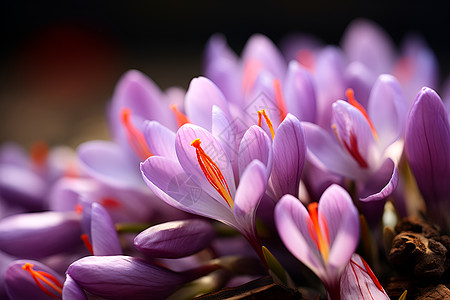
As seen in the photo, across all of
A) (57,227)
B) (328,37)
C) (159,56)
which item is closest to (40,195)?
(57,227)

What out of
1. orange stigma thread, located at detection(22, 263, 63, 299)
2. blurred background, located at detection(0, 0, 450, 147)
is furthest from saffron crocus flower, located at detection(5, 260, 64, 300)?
blurred background, located at detection(0, 0, 450, 147)

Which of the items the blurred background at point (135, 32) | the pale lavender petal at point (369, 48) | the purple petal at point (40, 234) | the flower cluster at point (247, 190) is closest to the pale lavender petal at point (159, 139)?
the flower cluster at point (247, 190)

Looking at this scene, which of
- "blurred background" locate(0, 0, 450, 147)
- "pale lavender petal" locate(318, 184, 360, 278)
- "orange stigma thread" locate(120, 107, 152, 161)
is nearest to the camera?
"pale lavender petal" locate(318, 184, 360, 278)

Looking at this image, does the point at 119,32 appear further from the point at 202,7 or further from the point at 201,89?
the point at 201,89

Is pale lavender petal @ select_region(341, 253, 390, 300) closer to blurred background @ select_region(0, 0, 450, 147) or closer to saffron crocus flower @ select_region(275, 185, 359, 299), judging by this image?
saffron crocus flower @ select_region(275, 185, 359, 299)

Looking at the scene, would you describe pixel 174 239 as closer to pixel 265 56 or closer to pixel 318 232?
pixel 318 232

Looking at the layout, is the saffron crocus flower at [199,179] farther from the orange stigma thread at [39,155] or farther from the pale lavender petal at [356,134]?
the orange stigma thread at [39,155]
